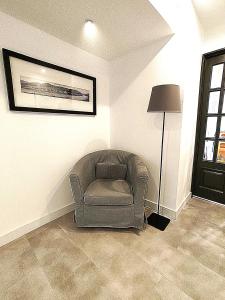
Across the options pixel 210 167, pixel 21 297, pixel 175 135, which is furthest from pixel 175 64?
pixel 21 297

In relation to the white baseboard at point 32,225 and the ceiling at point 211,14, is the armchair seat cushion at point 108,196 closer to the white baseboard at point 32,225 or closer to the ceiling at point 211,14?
the white baseboard at point 32,225

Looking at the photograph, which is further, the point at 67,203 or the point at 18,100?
the point at 67,203

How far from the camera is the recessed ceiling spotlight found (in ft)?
5.14

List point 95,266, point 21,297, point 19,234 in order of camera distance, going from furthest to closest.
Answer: point 19,234 < point 95,266 < point 21,297

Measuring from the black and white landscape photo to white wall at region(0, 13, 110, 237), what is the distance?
201mm

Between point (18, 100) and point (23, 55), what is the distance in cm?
44

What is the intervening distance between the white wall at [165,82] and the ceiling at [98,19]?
0.52ft

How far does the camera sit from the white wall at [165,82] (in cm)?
176

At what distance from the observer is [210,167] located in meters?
2.35

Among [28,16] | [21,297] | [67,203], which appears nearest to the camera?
[21,297]

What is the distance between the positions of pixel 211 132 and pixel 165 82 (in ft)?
3.39

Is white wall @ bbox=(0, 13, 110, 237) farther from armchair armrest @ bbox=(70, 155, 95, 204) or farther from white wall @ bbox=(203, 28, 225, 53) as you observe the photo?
white wall @ bbox=(203, 28, 225, 53)

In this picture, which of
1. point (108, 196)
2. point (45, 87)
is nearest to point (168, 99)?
point (108, 196)

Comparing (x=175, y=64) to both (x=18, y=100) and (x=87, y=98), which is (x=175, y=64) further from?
(x=18, y=100)
